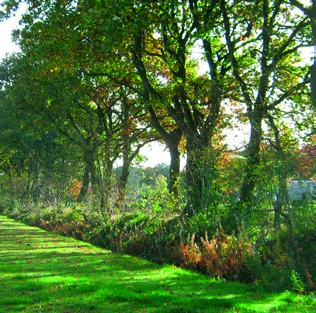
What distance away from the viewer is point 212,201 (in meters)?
13.0

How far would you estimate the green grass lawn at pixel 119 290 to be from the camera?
7.65 m

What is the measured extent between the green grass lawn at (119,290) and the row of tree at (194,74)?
6.84 feet

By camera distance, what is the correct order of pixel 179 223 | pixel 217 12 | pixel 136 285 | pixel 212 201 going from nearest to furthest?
pixel 136 285 < pixel 212 201 < pixel 179 223 < pixel 217 12

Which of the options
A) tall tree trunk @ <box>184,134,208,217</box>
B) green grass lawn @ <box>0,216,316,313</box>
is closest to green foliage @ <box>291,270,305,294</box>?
green grass lawn @ <box>0,216,316,313</box>

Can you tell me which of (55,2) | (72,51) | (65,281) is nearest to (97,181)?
(72,51)

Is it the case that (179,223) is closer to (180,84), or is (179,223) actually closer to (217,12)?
(180,84)

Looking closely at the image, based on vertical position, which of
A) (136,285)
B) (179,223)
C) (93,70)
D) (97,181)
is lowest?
(136,285)

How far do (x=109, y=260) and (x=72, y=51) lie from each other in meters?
7.80

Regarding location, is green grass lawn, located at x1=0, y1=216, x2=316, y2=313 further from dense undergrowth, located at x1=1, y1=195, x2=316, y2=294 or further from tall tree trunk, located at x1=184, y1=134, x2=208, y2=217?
tall tree trunk, located at x1=184, y1=134, x2=208, y2=217

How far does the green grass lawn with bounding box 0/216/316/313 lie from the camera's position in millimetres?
7648

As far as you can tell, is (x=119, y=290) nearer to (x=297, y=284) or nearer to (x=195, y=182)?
(x=297, y=284)

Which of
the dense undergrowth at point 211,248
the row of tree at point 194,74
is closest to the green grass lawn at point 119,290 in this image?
the dense undergrowth at point 211,248

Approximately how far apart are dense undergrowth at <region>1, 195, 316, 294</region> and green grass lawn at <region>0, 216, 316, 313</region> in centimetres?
44

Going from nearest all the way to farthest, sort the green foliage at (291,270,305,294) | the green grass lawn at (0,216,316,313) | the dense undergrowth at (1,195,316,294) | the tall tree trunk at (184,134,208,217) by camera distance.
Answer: the green grass lawn at (0,216,316,313)
the green foliage at (291,270,305,294)
the dense undergrowth at (1,195,316,294)
the tall tree trunk at (184,134,208,217)
